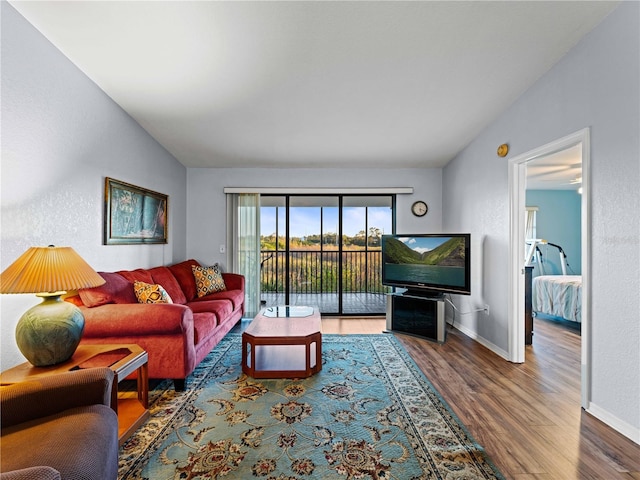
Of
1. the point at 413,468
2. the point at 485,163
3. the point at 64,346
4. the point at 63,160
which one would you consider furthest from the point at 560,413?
the point at 63,160

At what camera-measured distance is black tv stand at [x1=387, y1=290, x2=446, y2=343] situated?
362cm

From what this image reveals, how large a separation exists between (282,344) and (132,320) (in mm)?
1129

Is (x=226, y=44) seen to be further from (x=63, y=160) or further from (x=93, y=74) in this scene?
(x=63, y=160)

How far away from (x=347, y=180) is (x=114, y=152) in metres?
3.08

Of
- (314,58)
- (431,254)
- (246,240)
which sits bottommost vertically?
(431,254)

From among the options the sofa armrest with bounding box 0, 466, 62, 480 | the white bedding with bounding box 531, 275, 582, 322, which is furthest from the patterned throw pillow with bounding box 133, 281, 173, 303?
the white bedding with bounding box 531, 275, 582, 322

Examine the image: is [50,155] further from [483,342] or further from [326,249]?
[483,342]

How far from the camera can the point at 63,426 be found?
116 centimetres

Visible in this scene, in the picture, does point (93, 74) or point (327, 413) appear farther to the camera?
point (93, 74)

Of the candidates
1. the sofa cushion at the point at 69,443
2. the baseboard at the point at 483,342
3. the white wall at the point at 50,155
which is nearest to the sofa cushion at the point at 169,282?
the white wall at the point at 50,155

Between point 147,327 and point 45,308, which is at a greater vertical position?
point 45,308

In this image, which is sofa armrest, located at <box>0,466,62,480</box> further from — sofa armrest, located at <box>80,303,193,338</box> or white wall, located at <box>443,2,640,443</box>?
white wall, located at <box>443,2,640,443</box>

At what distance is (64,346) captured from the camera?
1694 millimetres

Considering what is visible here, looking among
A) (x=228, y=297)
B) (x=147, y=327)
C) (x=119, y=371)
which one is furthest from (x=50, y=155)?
(x=228, y=297)
